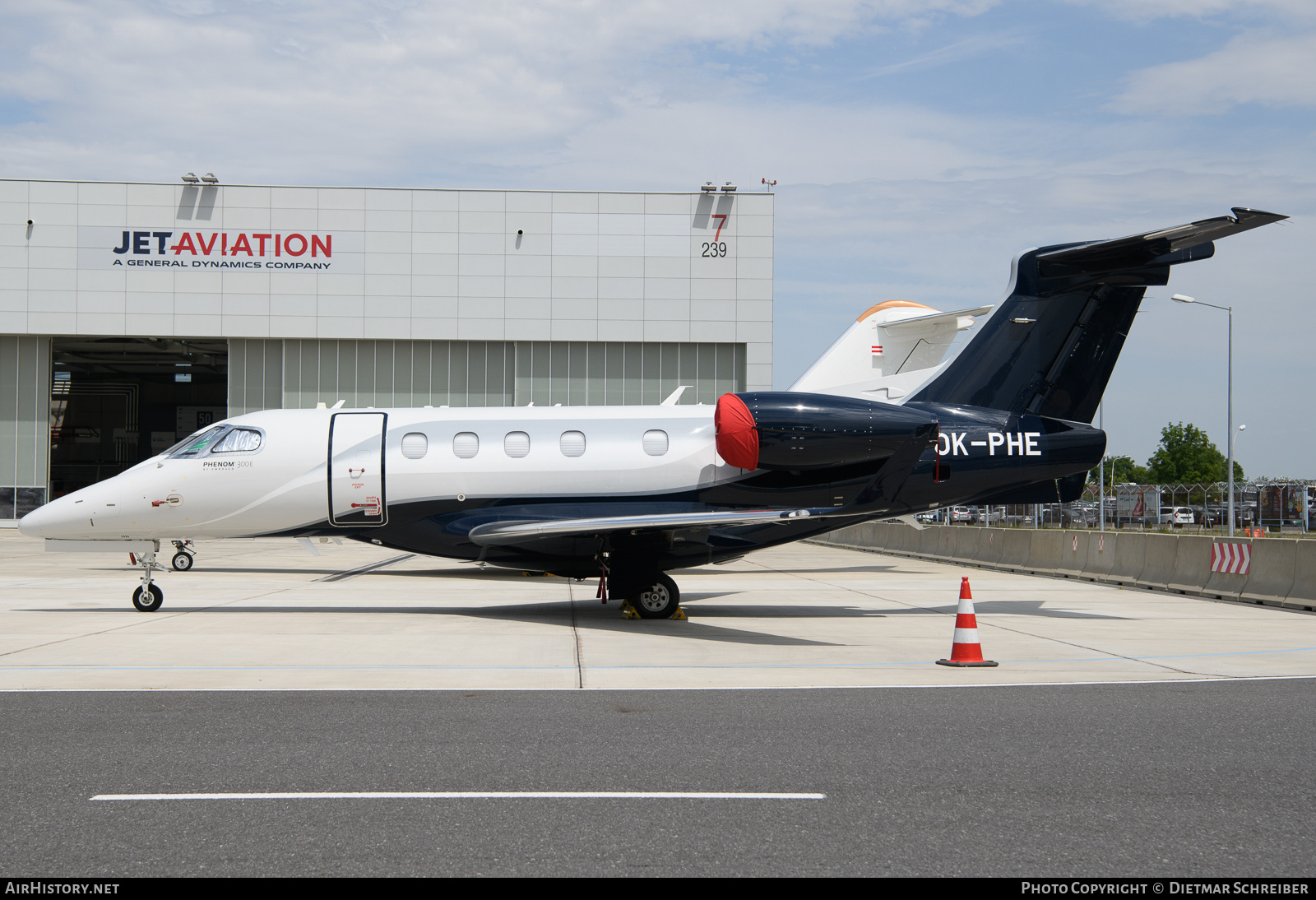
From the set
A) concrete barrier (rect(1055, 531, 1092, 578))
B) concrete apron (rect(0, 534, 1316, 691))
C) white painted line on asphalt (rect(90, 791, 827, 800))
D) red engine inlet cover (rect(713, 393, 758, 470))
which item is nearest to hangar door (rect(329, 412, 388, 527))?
concrete apron (rect(0, 534, 1316, 691))

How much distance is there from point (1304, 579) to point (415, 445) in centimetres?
1352

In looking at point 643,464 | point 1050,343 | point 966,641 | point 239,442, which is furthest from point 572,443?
point 1050,343

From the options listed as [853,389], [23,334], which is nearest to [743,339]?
[853,389]

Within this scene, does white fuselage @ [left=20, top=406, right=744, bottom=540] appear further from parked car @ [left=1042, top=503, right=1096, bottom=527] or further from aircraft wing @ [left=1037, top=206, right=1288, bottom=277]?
parked car @ [left=1042, top=503, right=1096, bottom=527]

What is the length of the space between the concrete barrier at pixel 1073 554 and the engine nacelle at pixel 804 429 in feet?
32.6

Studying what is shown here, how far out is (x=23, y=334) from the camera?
44.0 metres

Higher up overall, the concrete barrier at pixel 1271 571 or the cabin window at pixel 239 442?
the cabin window at pixel 239 442

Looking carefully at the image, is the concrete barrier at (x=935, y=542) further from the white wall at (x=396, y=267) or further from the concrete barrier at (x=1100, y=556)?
the white wall at (x=396, y=267)

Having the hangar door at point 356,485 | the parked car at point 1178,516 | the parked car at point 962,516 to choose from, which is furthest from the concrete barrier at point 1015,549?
the parked car at point 962,516

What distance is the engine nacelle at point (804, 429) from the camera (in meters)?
14.7

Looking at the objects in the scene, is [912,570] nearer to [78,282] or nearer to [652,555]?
[652,555]

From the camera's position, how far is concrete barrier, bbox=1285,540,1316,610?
637 inches

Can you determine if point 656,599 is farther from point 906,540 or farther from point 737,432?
point 906,540

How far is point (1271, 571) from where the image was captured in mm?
17203
